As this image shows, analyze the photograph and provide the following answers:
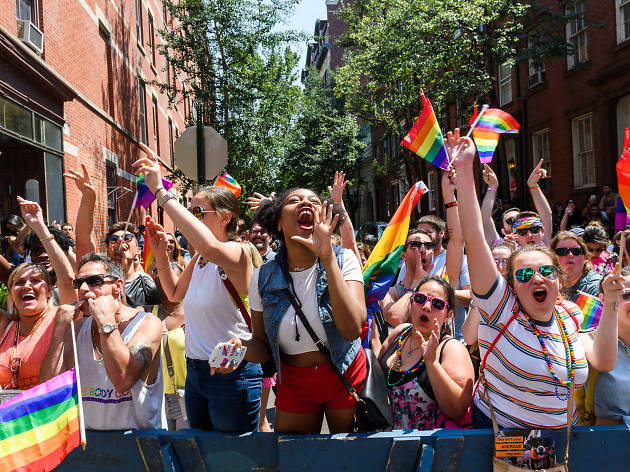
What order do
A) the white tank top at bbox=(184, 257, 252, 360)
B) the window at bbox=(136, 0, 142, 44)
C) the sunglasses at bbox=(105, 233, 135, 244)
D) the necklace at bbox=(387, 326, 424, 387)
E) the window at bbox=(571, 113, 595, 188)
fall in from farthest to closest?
the window at bbox=(136, 0, 142, 44) → the window at bbox=(571, 113, 595, 188) → the sunglasses at bbox=(105, 233, 135, 244) → the white tank top at bbox=(184, 257, 252, 360) → the necklace at bbox=(387, 326, 424, 387)

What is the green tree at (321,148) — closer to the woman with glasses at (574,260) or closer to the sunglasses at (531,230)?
the sunglasses at (531,230)

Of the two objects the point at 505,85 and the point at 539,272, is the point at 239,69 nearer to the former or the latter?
the point at 505,85

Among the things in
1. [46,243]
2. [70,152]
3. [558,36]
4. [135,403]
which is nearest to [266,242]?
[46,243]

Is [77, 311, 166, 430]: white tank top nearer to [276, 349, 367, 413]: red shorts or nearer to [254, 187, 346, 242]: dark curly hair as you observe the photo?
[276, 349, 367, 413]: red shorts

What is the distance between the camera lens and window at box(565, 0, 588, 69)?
51.8 ft

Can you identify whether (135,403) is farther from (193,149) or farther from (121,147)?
(121,147)

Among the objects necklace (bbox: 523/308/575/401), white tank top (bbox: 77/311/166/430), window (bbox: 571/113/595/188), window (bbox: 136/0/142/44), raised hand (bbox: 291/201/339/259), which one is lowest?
white tank top (bbox: 77/311/166/430)

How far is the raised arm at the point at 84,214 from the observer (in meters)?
4.32

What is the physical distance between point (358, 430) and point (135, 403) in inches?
46.7

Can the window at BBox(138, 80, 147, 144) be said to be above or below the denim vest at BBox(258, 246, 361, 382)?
above

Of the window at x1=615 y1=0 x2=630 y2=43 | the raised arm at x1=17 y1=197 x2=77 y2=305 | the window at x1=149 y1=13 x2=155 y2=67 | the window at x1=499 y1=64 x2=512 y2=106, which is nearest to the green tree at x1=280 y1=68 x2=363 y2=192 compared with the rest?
the window at x1=149 y1=13 x2=155 y2=67

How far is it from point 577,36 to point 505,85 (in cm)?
493

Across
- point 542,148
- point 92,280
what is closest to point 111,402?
point 92,280

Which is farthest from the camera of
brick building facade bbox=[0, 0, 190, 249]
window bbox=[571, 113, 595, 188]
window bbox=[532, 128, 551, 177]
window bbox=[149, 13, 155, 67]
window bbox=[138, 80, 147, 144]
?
window bbox=[149, 13, 155, 67]
